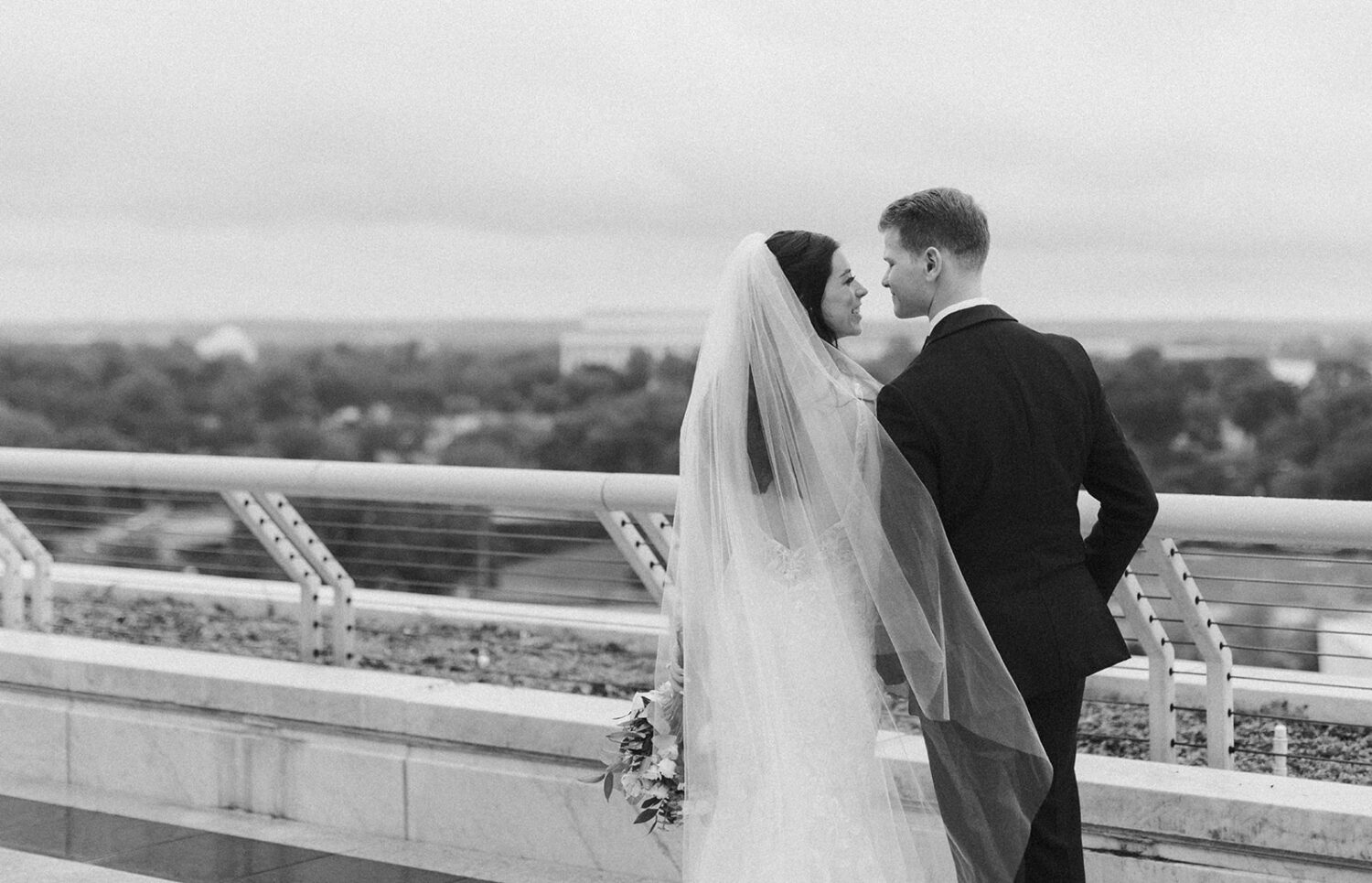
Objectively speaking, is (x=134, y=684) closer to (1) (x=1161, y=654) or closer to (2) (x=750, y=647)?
(2) (x=750, y=647)

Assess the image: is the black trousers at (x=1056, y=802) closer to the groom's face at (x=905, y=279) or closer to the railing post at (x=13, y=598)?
the groom's face at (x=905, y=279)

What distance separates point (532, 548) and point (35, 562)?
226cm

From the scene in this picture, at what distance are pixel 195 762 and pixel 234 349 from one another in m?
69.1

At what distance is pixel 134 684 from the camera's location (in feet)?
19.1

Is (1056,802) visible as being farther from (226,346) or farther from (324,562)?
(226,346)

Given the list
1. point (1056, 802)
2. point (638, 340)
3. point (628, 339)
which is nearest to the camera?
point (1056, 802)

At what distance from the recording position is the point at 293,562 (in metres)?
5.60

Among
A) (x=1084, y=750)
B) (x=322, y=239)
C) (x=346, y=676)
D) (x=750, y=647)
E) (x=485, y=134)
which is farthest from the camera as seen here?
(x=485, y=134)

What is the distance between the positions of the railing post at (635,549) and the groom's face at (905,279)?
1.94 metres

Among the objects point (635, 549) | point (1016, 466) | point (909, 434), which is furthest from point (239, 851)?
point (1016, 466)

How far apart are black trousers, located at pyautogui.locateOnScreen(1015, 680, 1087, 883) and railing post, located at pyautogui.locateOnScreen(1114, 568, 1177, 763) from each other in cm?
93

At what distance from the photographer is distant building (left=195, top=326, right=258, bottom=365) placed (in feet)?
231

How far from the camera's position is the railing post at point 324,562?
5.61 meters

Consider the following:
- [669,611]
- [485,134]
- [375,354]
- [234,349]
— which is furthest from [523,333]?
[669,611]
